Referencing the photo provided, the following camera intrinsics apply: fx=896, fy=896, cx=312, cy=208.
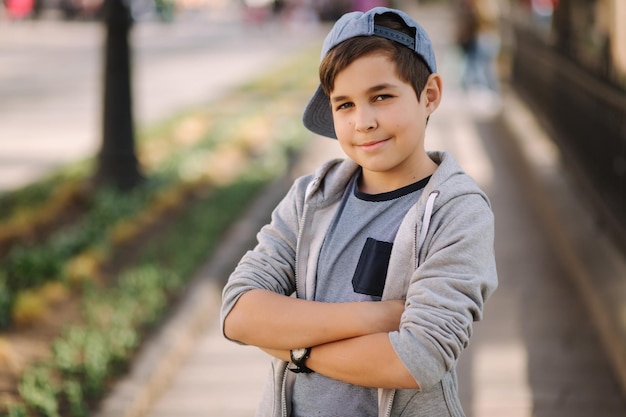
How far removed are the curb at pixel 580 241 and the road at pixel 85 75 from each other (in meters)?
3.70

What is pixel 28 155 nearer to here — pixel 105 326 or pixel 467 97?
pixel 105 326

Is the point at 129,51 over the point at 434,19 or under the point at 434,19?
over

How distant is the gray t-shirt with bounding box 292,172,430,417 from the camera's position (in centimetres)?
187

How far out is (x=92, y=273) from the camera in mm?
5504

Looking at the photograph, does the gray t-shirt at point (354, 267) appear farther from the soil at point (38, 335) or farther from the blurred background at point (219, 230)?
the soil at point (38, 335)

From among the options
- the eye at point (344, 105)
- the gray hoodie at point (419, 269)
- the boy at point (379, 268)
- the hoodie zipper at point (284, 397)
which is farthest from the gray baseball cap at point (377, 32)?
the hoodie zipper at point (284, 397)

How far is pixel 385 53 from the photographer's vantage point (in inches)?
71.8

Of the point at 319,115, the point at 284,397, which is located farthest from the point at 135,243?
the point at 284,397

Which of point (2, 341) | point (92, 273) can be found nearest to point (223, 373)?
point (2, 341)

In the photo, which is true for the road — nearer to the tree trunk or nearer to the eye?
the tree trunk

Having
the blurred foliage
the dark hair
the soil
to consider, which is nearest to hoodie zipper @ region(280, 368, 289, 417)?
the dark hair

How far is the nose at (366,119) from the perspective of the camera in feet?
5.99

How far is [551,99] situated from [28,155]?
584cm

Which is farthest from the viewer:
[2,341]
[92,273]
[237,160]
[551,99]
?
[237,160]
